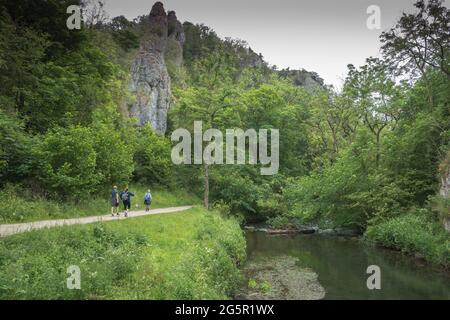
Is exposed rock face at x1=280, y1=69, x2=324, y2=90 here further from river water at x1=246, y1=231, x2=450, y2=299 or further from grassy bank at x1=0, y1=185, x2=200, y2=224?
grassy bank at x1=0, y1=185, x2=200, y2=224

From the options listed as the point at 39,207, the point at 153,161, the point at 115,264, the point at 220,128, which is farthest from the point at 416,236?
the point at 153,161

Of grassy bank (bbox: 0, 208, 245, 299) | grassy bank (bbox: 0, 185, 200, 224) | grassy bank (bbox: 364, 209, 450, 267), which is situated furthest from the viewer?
grassy bank (bbox: 364, 209, 450, 267)

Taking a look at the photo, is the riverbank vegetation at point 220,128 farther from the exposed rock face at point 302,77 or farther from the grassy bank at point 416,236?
the exposed rock face at point 302,77

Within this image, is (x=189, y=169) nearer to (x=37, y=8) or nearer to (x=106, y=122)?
(x=106, y=122)

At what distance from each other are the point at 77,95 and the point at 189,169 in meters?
16.5

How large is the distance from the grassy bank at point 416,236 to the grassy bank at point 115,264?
13.1 m

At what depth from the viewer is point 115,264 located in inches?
527

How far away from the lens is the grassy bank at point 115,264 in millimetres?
11242

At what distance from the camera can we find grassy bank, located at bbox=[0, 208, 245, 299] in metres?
11.2

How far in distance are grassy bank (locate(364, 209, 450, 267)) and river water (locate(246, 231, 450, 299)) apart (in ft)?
2.34

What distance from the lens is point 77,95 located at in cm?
3203

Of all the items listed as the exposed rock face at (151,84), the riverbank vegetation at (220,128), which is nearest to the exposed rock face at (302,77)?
the exposed rock face at (151,84)

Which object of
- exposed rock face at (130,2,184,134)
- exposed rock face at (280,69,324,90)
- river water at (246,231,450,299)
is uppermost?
exposed rock face at (280,69,324,90)

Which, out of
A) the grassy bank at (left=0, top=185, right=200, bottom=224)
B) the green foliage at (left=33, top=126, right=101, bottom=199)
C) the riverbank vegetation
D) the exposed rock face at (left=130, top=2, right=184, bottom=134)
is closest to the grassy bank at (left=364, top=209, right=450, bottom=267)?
the riverbank vegetation
